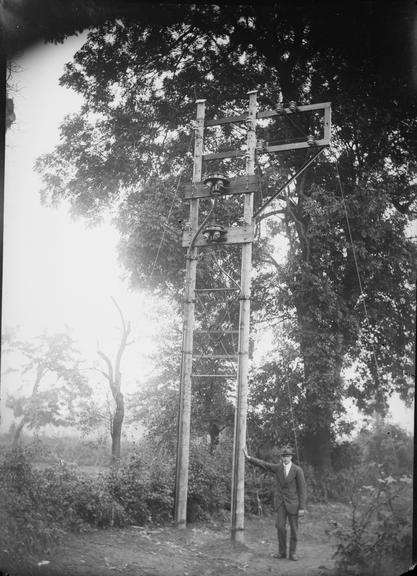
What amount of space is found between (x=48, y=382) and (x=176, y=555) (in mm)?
4346

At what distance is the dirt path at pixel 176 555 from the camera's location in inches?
218

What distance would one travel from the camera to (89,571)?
5469 mm

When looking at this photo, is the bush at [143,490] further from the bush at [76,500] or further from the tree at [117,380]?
the tree at [117,380]

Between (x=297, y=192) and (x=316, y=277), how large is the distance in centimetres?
226

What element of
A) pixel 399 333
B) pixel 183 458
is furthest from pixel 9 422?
pixel 399 333

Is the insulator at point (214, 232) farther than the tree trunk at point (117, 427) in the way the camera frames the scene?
No

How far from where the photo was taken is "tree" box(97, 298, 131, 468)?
353 inches

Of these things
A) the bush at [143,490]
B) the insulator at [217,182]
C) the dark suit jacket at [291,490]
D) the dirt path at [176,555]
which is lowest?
the dirt path at [176,555]

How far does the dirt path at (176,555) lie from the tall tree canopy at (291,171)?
335cm

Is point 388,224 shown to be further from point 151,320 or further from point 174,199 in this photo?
point 151,320

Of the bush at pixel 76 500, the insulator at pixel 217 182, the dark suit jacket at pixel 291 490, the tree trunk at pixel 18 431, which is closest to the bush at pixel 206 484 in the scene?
the bush at pixel 76 500

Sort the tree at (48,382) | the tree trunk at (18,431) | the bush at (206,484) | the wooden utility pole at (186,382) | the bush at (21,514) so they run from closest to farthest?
the bush at (21,514)
the wooden utility pole at (186,382)
the tree trunk at (18,431)
the bush at (206,484)
the tree at (48,382)

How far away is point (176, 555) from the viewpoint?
601 centimetres

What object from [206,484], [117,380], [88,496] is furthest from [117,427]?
[88,496]
